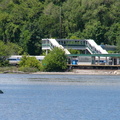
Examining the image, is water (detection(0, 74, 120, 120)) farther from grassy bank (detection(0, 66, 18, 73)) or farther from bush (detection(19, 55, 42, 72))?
bush (detection(19, 55, 42, 72))

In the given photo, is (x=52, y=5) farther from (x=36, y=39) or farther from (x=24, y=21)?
(x=36, y=39)

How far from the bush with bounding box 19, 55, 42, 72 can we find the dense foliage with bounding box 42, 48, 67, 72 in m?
1.29

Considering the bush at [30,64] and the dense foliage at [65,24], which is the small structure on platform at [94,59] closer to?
the bush at [30,64]

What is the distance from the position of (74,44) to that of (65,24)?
53.5 ft

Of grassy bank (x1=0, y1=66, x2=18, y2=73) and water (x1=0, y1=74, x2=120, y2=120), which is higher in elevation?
grassy bank (x1=0, y1=66, x2=18, y2=73)

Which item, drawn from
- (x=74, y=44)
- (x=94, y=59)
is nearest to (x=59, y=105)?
(x=94, y=59)

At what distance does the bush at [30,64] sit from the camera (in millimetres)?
99188

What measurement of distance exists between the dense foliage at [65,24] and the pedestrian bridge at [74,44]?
23.2ft

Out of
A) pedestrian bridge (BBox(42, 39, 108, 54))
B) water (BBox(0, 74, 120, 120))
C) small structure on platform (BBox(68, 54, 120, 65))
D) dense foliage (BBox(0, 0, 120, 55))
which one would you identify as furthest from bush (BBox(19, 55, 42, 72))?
water (BBox(0, 74, 120, 120))

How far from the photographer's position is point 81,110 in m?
39.1

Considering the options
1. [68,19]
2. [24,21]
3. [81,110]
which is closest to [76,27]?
[68,19]

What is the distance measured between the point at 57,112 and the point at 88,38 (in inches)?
3312

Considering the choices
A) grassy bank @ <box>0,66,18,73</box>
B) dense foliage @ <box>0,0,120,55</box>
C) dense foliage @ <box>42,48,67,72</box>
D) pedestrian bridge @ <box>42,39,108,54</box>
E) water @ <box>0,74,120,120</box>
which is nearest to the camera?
water @ <box>0,74,120,120</box>

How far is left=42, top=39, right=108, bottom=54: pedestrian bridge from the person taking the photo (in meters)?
110
